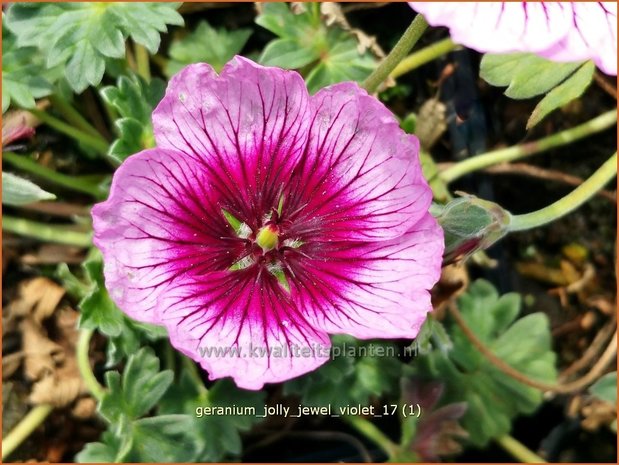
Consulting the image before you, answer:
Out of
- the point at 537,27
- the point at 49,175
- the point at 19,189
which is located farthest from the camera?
the point at 49,175

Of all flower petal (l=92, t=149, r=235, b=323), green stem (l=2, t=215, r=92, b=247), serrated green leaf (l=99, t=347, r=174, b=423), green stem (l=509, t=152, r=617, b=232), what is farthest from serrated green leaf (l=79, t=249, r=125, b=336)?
green stem (l=509, t=152, r=617, b=232)

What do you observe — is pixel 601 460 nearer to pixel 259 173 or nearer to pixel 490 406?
pixel 490 406

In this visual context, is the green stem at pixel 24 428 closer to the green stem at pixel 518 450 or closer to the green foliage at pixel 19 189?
the green foliage at pixel 19 189

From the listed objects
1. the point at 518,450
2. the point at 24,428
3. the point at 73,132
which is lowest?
the point at 24,428

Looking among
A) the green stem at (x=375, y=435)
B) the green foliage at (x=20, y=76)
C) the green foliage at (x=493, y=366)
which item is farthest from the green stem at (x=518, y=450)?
the green foliage at (x=20, y=76)

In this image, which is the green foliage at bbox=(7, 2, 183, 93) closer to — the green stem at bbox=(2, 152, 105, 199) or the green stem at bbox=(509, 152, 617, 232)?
the green stem at bbox=(2, 152, 105, 199)

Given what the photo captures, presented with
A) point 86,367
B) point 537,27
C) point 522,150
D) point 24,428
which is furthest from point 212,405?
point 537,27

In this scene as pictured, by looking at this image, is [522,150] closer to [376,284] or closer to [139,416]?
[376,284]
